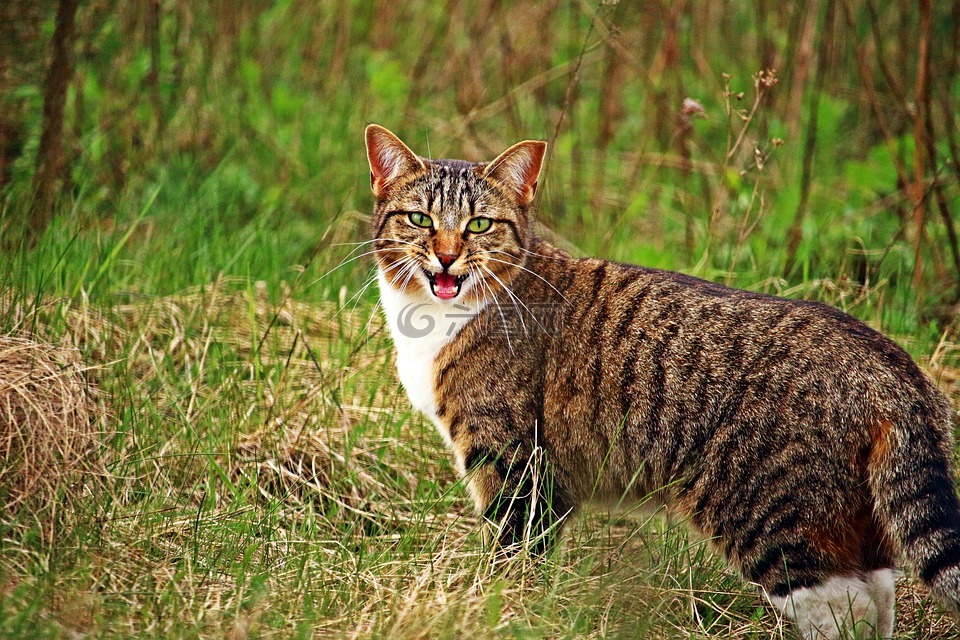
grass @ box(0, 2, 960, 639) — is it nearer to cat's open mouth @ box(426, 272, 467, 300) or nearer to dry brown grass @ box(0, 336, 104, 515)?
dry brown grass @ box(0, 336, 104, 515)

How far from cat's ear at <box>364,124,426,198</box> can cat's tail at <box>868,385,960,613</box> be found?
1.97m

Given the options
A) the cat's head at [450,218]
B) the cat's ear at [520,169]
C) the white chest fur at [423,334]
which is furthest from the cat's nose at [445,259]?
the cat's ear at [520,169]

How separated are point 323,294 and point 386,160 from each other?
1.35 m

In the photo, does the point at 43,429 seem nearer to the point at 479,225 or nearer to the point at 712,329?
the point at 479,225

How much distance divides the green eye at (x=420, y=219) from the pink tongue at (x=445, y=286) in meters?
0.21

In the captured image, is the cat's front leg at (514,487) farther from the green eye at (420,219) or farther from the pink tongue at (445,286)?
the green eye at (420,219)

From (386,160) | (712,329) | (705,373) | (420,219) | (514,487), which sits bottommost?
(514,487)

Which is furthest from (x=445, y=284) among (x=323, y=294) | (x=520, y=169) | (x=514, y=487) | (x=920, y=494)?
(x=920, y=494)

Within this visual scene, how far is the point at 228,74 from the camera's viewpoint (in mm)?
6855

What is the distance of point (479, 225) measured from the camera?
12.3ft

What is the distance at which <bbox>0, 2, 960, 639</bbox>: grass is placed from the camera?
10.0ft

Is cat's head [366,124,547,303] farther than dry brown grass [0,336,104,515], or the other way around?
cat's head [366,124,547,303]

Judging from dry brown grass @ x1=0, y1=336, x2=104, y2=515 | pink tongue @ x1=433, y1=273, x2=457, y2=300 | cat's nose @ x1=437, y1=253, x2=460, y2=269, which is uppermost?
cat's nose @ x1=437, y1=253, x2=460, y2=269

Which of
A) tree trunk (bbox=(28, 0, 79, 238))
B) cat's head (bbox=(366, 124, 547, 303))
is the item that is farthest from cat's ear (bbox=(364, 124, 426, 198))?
tree trunk (bbox=(28, 0, 79, 238))
